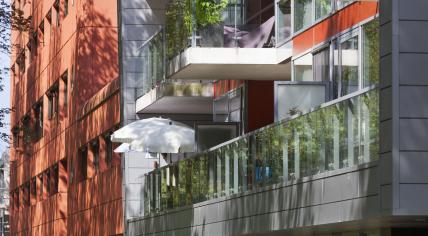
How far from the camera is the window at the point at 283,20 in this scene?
27442 millimetres

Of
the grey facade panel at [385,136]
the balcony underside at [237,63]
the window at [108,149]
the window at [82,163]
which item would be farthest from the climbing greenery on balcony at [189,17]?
the window at [82,163]

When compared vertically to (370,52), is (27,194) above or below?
above

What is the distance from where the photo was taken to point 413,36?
17.3 m

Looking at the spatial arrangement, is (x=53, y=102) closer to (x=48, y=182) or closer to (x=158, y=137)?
(x=48, y=182)

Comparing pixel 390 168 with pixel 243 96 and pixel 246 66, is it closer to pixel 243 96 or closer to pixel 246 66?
pixel 246 66

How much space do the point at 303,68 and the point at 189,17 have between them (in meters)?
4.61

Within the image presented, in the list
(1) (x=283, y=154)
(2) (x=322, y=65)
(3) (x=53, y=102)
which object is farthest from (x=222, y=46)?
(3) (x=53, y=102)

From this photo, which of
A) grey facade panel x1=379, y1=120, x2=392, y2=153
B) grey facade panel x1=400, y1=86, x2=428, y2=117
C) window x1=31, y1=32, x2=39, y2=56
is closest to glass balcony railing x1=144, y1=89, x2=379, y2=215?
grey facade panel x1=379, y1=120, x2=392, y2=153

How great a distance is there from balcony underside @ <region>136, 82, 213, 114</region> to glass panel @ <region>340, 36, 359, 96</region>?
1050 centimetres

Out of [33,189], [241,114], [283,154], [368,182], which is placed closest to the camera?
[368,182]

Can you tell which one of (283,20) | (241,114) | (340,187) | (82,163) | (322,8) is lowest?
(340,187)

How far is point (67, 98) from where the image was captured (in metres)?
47.3

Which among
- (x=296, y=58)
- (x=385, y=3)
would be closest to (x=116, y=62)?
(x=296, y=58)

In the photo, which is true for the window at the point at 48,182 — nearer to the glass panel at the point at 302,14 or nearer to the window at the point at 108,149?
the window at the point at 108,149
